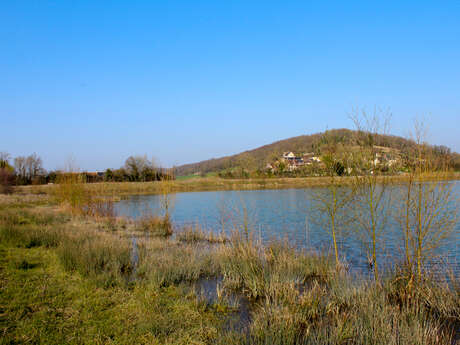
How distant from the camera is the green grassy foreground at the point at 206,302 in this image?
13.3 feet

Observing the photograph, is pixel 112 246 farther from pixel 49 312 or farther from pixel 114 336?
pixel 114 336

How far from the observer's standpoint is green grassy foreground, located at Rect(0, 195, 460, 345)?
160 inches

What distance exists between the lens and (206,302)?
5.50 meters

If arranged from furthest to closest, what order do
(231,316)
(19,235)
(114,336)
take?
(19,235) → (231,316) → (114,336)

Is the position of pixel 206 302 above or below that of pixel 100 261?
below

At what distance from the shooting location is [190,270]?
287 inches

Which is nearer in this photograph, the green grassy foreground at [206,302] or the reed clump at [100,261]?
the green grassy foreground at [206,302]

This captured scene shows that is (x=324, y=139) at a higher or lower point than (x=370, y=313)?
higher

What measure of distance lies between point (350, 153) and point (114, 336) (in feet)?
18.7

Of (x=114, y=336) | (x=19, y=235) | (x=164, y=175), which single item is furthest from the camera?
(x=164, y=175)

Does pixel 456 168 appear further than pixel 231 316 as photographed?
Yes

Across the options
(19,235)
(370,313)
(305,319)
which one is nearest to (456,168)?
(370,313)

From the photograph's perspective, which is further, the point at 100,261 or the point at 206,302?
the point at 100,261

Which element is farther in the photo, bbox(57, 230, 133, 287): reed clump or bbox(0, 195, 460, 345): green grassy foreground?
bbox(57, 230, 133, 287): reed clump
